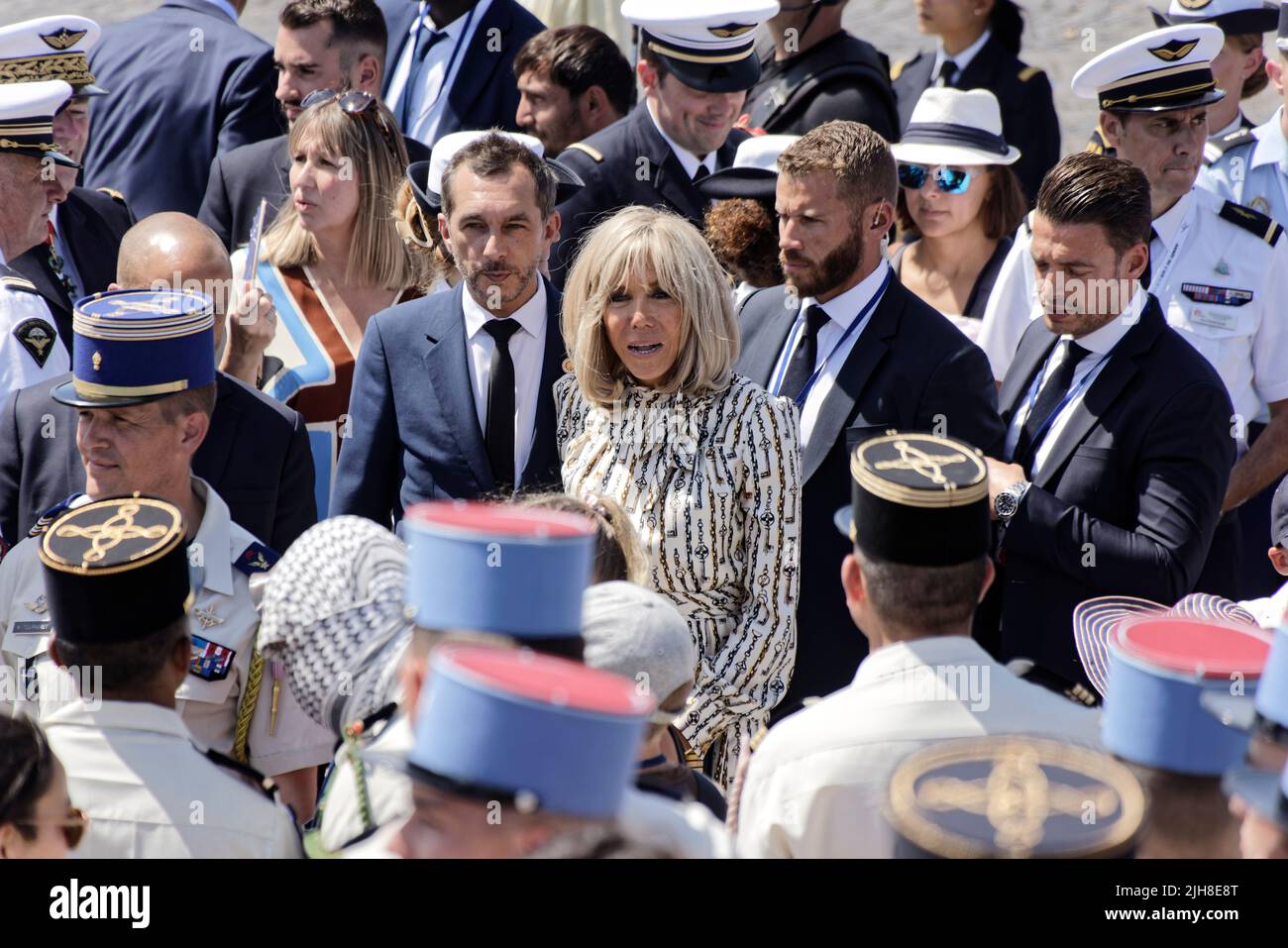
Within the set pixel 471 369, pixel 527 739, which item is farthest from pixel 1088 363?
→ pixel 527 739

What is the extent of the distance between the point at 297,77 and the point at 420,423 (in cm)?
250

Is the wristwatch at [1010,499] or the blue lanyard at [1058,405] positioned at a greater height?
the blue lanyard at [1058,405]

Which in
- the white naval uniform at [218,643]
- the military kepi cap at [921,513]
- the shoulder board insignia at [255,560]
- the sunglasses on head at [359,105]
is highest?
the sunglasses on head at [359,105]

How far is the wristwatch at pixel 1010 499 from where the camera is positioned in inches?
162

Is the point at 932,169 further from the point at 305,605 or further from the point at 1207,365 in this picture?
the point at 305,605

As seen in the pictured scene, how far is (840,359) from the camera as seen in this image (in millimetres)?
4301

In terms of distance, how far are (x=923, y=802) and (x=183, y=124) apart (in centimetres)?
494

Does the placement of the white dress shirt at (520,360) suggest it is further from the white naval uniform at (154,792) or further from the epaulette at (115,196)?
the epaulette at (115,196)

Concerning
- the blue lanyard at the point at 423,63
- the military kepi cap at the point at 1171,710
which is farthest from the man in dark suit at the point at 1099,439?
the blue lanyard at the point at 423,63

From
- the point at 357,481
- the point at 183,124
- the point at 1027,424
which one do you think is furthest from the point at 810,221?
the point at 183,124

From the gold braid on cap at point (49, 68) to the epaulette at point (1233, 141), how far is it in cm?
399

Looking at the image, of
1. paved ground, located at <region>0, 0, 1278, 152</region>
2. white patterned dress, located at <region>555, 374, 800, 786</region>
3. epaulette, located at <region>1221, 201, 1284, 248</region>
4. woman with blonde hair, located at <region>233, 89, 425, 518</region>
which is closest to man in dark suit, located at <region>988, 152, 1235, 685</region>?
white patterned dress, located at <region>555, 374, 800, 786</region>

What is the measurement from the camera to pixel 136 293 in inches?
153

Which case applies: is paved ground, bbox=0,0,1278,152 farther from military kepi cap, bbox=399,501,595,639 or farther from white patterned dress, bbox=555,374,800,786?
military kepi cap, bbox=399,501,595,639
